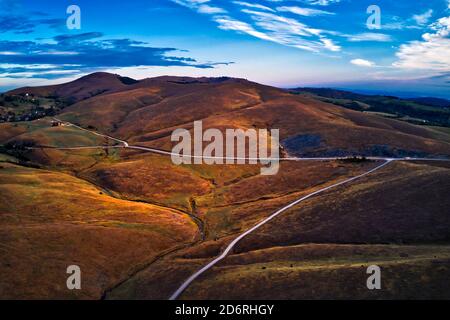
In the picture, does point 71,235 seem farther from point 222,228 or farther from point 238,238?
point 238,238

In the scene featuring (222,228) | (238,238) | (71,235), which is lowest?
(222,228)

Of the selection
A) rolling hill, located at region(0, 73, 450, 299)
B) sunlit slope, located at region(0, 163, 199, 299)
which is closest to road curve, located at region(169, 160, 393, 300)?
rolling hill, located at region(0, 73, 450, 299)

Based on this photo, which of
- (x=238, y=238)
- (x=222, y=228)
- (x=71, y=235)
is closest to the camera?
(x=71, y=235)

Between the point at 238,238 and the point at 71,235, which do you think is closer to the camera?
the point at 71,235

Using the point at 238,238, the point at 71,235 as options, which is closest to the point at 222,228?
the point at 238,238

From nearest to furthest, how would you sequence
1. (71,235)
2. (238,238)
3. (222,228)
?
(71,235) → (238,238) → (222,228)

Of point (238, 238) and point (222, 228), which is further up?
point (238, 238)

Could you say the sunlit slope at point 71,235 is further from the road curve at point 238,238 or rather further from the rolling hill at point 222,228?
the road curve at point 238,238

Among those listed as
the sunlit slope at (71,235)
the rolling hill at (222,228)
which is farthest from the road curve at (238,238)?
the sunlit slope at (71,235)

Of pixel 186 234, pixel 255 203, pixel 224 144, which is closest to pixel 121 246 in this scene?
pixel 186 234
